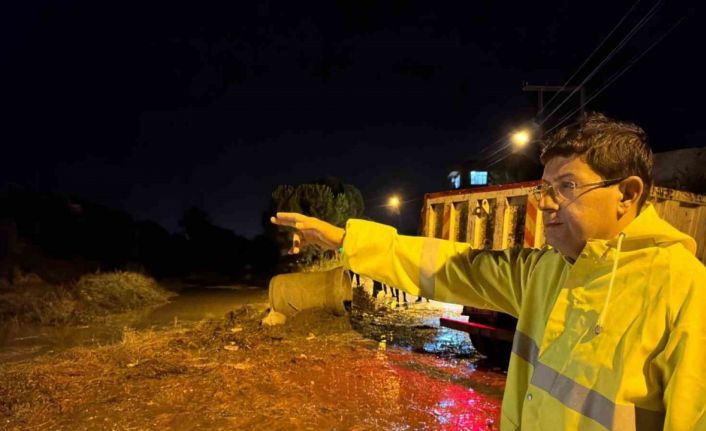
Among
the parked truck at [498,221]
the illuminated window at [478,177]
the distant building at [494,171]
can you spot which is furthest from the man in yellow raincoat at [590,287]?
the illuminated window at [478,177]

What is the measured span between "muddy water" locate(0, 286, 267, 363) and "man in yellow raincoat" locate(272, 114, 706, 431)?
781 cm

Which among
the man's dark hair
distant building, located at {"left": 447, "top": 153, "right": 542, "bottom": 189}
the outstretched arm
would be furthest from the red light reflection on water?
distant building, located at {"left": 447, "top": 153, "right": 542, "bottom": 189}

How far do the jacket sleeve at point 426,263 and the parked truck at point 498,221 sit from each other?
3.33m

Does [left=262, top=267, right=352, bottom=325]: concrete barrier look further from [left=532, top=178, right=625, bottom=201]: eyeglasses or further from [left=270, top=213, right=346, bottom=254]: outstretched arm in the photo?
[left=532, top=178, right=625, bottom=201]: eyeglasses

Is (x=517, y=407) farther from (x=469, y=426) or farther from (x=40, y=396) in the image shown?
(x=40, y=396)

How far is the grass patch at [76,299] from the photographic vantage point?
9758mm

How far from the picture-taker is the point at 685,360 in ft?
3.20

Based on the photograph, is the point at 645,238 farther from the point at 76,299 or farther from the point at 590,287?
the point at 76,299

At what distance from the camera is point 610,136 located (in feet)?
4.26

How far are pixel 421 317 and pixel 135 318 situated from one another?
6959 mm

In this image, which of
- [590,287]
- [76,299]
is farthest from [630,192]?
[76,299]

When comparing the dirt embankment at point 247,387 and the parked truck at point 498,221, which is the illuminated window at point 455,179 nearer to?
the parked truck at point 498,221

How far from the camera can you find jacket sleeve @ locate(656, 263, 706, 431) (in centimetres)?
97

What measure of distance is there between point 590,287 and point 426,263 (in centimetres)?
67
